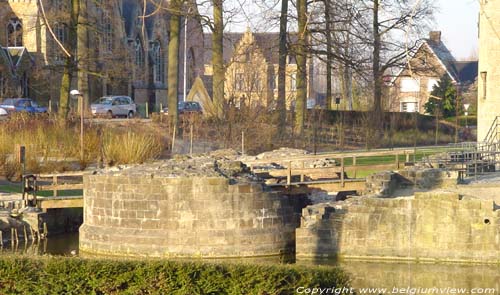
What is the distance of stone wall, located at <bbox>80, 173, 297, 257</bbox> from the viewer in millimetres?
23656

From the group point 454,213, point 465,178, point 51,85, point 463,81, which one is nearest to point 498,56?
point 465,178

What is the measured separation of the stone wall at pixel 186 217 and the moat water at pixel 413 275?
87 cm

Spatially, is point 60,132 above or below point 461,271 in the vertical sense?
above

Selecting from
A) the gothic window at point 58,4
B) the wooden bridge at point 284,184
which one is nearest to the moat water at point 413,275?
the wooden bridge at point 284,184

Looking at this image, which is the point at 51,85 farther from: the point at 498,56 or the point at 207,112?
the point at 498,56

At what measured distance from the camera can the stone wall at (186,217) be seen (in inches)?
931

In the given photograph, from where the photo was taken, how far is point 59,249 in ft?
81.0

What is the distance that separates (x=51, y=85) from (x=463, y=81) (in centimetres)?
3653

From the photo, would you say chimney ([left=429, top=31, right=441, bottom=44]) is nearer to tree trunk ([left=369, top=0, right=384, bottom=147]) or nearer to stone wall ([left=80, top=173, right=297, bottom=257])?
tree trunk ([left=369, top=0, right=384, bottom=147])

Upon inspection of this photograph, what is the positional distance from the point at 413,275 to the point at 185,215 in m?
5.57

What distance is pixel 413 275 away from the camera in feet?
70.4

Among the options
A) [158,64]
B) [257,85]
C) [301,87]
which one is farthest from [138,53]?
[301,87]

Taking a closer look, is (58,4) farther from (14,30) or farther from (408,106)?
(408,106)

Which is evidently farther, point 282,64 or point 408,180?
point 282,64
